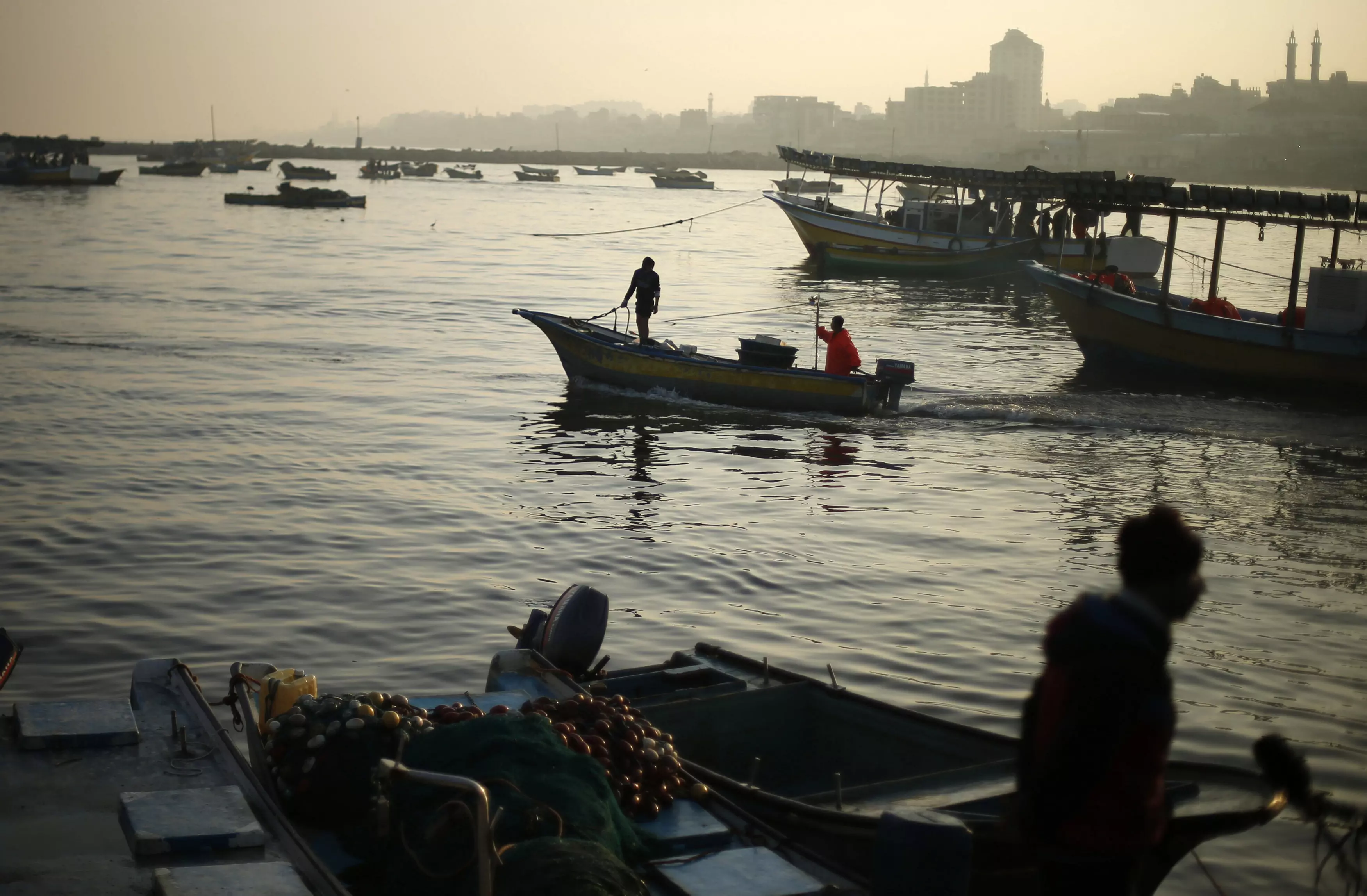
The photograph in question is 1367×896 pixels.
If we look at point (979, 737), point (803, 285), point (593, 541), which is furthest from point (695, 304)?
point (979, 737)

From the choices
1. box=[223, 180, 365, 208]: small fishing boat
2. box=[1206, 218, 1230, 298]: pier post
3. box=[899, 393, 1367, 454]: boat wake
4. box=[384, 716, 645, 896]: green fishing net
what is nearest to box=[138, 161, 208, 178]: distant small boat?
box=[223, 180, 365, 208]: small fishing boat

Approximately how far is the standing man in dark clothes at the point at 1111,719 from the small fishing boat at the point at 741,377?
15424 millimetres

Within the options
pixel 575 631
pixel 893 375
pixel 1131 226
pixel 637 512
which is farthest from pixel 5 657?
pixel 1131 226

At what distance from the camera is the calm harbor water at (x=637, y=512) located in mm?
9484

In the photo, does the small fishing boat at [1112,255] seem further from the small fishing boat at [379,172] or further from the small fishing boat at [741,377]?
the small fishing boat at [379,172]

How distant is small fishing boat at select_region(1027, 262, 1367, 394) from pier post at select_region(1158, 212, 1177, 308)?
8cm

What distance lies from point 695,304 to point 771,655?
27758mm

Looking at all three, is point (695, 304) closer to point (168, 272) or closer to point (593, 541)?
point (168, 272)

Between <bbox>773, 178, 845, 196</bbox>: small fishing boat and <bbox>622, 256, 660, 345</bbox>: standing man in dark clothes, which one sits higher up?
<bbox>773, 178, 845, 196</bbox>: small fishing boat

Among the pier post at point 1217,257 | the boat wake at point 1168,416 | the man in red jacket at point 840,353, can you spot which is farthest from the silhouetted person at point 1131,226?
the man in red jacket at point 840,353

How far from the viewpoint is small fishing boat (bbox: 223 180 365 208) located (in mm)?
72062

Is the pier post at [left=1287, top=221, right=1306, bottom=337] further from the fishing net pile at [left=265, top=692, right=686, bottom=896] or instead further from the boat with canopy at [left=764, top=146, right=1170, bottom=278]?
the fishing net pile at [left=265, top=692, right=686, bottom=896]

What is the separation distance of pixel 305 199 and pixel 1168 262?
5778 cm

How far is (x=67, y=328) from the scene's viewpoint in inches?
1059
